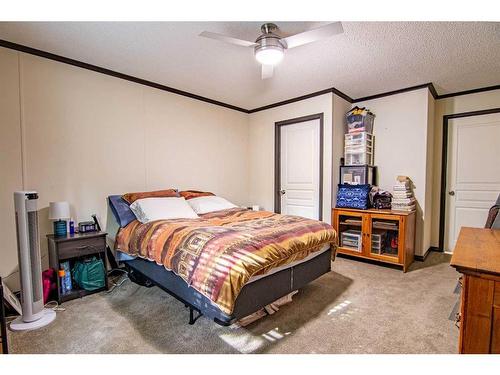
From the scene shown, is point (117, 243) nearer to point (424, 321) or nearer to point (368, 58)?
point (424, 321)

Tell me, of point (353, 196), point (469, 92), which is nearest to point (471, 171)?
point (469, 92)

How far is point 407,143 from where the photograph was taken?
11.5 ft

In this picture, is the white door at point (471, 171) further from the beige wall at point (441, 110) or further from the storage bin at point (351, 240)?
the storage bin at point (351, 240)

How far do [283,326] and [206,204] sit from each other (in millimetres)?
1806

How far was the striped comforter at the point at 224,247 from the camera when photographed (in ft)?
5.18

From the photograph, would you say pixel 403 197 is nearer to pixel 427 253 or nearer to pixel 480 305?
pixel 427 253

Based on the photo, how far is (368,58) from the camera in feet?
8.60

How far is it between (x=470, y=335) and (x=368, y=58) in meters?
2.55

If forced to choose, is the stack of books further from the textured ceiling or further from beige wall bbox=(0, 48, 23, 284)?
beige wall bbox=(0, 48, 23, 284)

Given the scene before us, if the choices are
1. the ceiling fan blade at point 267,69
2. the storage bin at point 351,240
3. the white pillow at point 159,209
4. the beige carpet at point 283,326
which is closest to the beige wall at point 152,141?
the storage bin at point 351,240

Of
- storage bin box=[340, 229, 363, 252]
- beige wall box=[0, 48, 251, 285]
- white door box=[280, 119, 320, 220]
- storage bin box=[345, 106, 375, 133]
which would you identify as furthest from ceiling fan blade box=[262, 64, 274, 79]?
storage bin box=[340, 229, 363, 252]

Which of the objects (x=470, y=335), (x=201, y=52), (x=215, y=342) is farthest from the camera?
(x=201, y=52)

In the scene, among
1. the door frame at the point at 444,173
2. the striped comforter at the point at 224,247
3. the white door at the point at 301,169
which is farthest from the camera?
the white door at the point at 301,169
